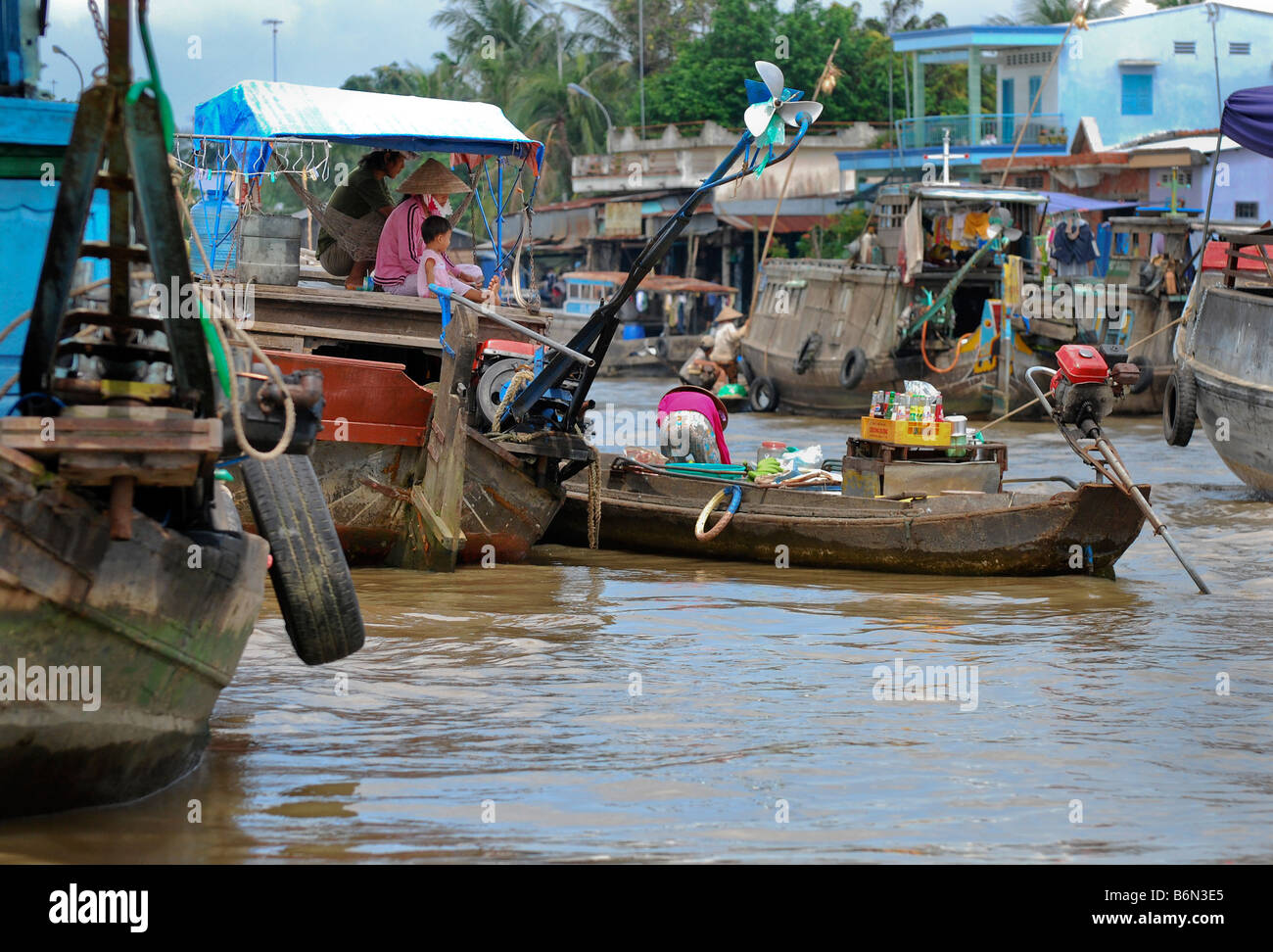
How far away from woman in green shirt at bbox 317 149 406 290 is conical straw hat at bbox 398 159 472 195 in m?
0.55

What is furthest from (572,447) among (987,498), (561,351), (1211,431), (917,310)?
(917,310)

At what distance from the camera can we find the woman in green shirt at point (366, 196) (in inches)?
439

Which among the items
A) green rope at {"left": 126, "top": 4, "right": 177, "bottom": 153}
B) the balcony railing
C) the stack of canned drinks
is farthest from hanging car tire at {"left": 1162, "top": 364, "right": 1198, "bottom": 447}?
the balcony railing

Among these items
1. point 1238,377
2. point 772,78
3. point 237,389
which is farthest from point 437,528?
point 1238,377

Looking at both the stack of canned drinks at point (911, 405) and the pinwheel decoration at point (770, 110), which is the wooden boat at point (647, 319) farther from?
the pinwheel decoration at point (770, 110)

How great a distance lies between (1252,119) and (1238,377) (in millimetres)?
2234

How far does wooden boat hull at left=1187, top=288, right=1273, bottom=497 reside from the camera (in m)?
13.5

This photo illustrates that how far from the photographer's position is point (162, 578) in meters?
4.83

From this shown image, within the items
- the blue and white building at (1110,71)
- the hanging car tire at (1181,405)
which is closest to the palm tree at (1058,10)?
the blue and white building at (1110,71)

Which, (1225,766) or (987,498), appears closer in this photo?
(1225,766)

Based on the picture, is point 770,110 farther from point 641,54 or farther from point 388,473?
point 641,54

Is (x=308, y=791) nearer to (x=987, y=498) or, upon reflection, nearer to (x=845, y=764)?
(x=845, y=764)

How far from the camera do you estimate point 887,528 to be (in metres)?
10.4
